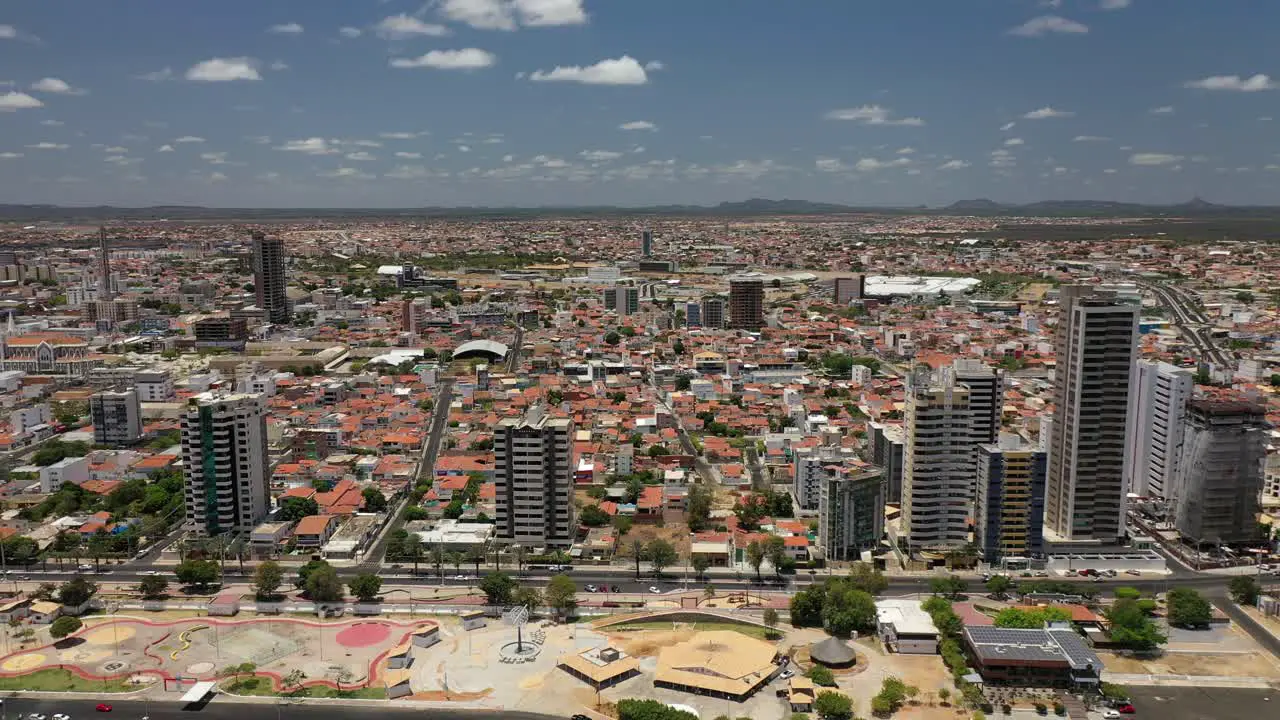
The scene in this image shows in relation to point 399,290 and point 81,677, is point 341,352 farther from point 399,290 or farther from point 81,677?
point 81,677

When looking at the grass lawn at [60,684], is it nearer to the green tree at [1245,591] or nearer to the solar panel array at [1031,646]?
the solar panel array at [1031,646]

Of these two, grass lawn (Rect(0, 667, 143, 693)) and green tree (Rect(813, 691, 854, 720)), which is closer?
green tree (Rect(813, 691, 854, 720))

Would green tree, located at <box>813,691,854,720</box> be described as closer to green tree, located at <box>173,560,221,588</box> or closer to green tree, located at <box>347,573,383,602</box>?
green tree, located at <box>347,573,383,602</box>

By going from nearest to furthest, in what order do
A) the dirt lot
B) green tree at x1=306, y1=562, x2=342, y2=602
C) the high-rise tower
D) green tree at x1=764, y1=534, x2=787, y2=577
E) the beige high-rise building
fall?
the dirt lot < green tree at x1=306, y1=562, x2=342, y2=602 < green tree at x1=764, y1=534, x2=787, y2=577 < the beige high-rise building < the high-rise tower

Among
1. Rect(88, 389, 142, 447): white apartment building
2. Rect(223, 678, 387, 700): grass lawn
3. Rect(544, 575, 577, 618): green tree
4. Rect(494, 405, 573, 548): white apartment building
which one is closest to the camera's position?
Rect(223, 678, 387, 700): grass lawn

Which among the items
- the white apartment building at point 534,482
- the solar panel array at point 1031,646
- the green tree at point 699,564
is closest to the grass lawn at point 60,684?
the white apartment building at point 534,482

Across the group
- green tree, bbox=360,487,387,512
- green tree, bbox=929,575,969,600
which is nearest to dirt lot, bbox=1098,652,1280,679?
green tree, bbox=929,575,969,600

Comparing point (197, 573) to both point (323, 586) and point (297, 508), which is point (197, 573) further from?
point (297, 508)
